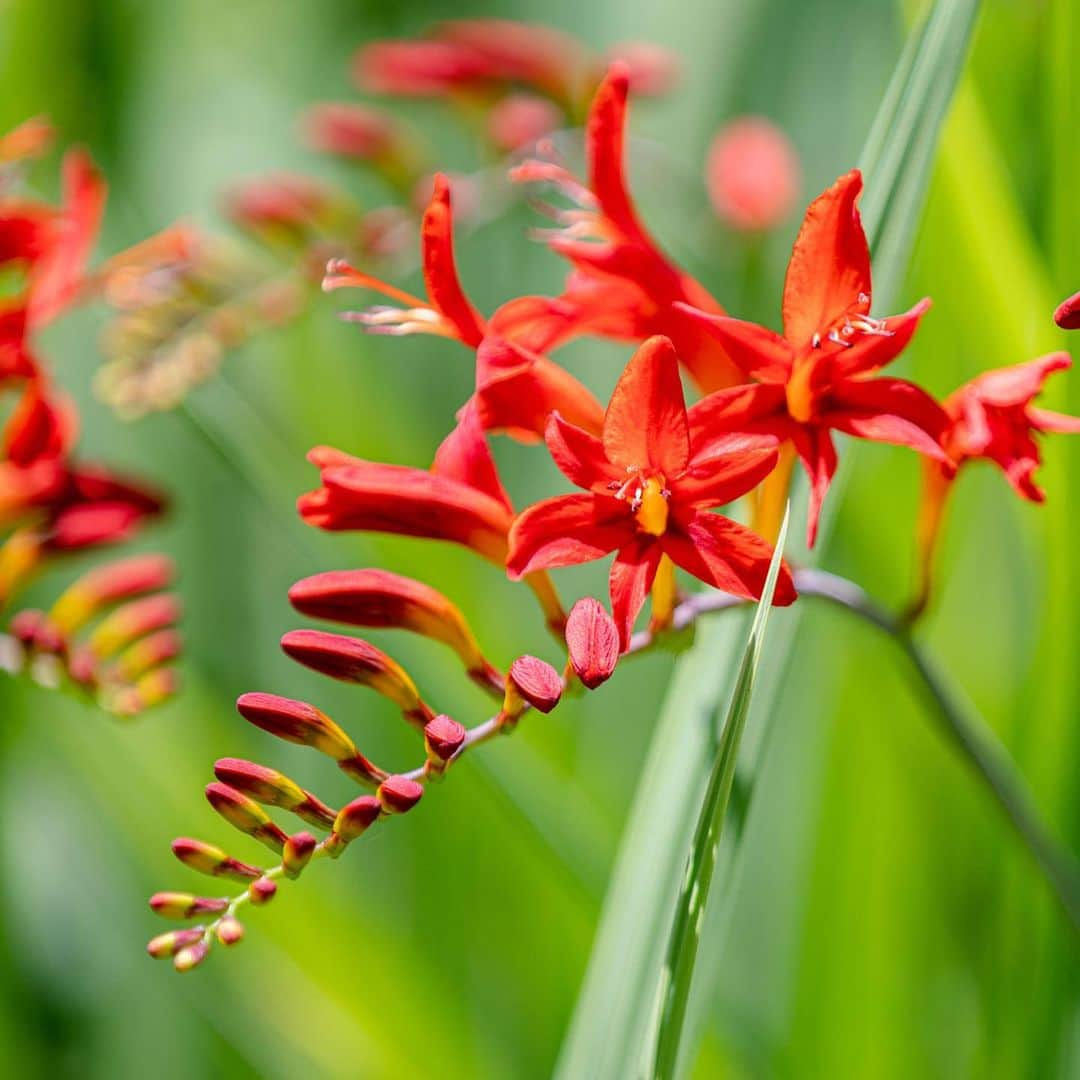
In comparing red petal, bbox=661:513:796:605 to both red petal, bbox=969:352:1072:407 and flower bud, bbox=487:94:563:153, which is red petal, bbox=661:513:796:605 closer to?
red petal, bbox=969:352:1072:407

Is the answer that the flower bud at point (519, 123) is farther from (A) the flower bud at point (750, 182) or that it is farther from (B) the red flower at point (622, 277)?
(B) the red flower at point (622, 277)

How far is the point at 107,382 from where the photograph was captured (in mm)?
702

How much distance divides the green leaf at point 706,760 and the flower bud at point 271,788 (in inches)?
5.3

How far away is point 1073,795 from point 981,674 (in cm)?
22

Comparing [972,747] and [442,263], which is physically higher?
[442,263]

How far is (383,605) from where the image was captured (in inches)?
17.1

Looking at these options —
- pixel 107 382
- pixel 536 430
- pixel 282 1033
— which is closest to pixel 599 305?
pixel 536 430

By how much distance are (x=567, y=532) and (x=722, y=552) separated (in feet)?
0.14

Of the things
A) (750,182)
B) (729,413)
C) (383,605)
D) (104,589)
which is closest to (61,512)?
(104,589)

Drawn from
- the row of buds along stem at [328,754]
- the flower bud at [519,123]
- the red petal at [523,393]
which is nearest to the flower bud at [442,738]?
the row of buds along stem at [328,754]

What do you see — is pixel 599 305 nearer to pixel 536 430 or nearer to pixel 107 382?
pixel 536 430

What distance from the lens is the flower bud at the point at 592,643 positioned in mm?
357

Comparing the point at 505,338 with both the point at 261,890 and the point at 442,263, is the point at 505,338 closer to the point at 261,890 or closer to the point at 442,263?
the point at 442,263

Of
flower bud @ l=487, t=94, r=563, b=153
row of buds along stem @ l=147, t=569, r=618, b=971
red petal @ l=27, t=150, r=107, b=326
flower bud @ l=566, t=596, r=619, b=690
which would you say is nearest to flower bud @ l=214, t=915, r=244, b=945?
row of buds along stem @ l=147, t=569, r=618, b=971
